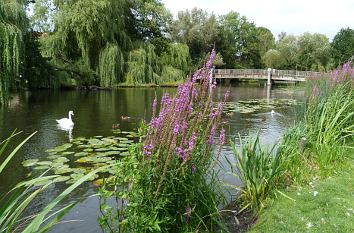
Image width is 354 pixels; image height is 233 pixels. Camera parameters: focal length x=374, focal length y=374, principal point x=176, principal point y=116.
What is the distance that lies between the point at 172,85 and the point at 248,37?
34179 millimetres

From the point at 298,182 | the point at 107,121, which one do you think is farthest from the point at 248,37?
the point at 298,182

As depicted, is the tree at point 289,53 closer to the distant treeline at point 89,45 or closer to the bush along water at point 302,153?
the distant treeline at point 89,45

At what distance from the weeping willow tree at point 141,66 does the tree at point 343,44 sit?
83.6 feet

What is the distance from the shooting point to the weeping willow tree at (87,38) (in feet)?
88.6

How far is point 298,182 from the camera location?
5.57m

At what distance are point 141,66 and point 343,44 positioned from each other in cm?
2923

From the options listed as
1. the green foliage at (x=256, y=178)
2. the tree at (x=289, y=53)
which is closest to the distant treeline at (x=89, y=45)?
the tree at (x=289, y=53)

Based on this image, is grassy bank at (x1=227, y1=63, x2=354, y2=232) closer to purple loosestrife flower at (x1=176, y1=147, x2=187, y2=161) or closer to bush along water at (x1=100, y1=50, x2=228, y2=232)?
bush along water at (x1=100, y1=50, x2=228, y2=232)

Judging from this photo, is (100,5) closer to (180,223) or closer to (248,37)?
(180,223)

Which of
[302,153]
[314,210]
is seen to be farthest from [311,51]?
[314,210]

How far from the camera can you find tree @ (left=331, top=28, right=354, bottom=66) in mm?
45781

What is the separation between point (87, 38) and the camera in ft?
92.7

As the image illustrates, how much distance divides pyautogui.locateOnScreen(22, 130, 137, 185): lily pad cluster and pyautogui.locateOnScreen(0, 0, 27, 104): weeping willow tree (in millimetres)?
5755

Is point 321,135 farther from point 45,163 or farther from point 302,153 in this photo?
point 45,163
